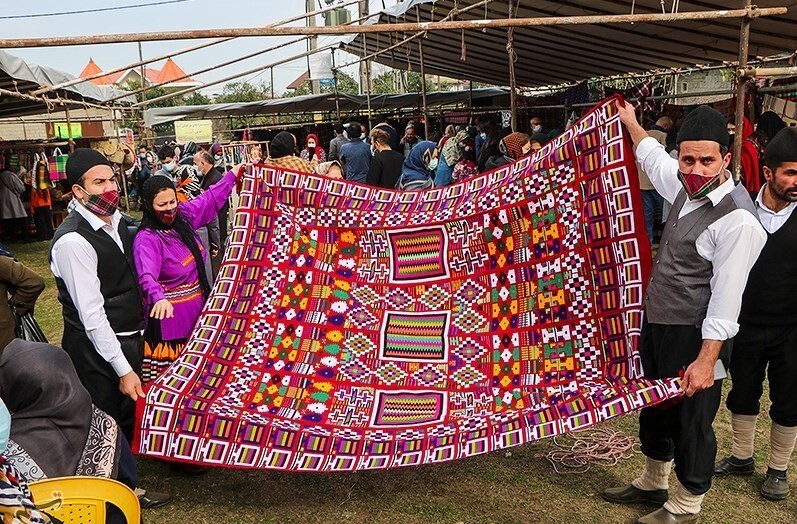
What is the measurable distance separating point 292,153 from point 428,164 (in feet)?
8.38

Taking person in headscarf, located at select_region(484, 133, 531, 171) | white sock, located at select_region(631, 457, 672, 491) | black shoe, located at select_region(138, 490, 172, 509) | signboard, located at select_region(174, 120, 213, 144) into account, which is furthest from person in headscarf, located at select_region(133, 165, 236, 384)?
signboard, located at select_region(174, 120, 213, 144)

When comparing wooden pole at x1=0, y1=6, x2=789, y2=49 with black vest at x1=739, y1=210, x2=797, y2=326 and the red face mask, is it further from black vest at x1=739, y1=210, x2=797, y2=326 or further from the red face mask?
black vest at x1=739, y1=210, x2=797, y2=326

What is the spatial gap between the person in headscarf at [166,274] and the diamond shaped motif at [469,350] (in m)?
1.40

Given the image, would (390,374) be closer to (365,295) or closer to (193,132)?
(365,295)

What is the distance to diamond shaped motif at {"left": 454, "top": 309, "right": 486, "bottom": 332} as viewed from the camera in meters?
3.60

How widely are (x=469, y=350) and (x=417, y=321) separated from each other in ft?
1.07

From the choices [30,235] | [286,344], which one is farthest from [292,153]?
[30,235]

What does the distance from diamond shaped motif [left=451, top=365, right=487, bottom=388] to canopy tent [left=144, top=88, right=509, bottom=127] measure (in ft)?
39.2

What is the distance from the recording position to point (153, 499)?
343 cm

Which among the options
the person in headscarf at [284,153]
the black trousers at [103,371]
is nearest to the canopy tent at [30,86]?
the person in headscarf at [284,153]

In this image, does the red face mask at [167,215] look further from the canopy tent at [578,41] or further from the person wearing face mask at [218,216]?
the canopy tent at [578,41]

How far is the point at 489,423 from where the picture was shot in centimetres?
317

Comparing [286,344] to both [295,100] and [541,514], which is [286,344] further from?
[295,100]

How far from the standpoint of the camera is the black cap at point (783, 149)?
3.02 metres
